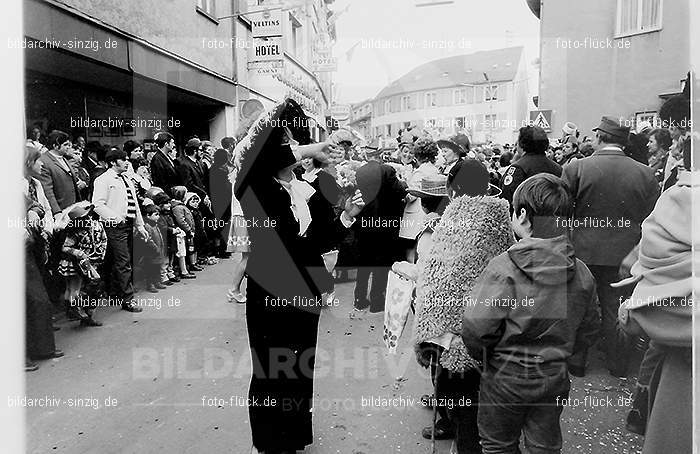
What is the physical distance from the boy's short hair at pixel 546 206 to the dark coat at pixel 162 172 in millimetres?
6661

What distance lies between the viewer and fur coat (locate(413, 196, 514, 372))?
262cm

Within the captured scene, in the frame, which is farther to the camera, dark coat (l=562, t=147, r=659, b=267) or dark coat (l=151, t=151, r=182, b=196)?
dark coat (l=151, t=151, r=182, b=196)

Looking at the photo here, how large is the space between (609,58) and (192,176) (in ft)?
Answer: 30.7

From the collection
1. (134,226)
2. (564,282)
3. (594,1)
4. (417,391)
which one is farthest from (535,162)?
(594,1)

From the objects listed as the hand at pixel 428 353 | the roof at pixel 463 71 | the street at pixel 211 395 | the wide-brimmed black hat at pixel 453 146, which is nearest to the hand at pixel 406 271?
the hand at pixel 428 353

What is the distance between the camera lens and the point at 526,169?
4988 mm

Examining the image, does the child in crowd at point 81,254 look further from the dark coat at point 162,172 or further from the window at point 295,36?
the window at point 295,36

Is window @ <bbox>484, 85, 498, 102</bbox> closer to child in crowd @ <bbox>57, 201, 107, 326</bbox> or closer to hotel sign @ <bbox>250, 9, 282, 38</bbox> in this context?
hotel sign @ <bbox>250, 9, 282, 38</bbox>

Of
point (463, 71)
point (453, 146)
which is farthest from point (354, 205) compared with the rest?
point (463, 71)

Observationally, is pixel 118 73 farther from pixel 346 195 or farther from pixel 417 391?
pixel 417 391

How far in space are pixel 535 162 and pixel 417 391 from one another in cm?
226

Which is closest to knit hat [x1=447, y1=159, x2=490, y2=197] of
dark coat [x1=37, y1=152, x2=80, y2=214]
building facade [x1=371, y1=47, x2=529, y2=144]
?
dark coat [x1=37, y1=152, x2=80, y2=214]

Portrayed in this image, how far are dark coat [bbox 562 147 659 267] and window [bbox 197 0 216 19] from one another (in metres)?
A: 9.75

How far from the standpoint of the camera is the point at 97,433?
3.54m
